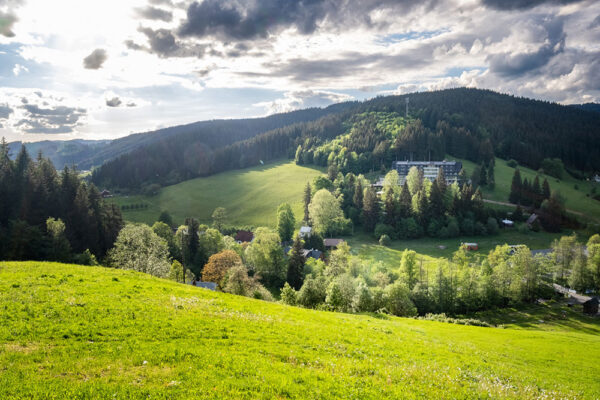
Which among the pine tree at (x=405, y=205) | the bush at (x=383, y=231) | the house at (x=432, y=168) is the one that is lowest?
the bush at (x=383, y=231)

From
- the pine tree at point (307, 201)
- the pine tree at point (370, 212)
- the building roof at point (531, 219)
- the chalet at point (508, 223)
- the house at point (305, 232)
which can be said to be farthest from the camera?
the pine tree at point (307, 201)

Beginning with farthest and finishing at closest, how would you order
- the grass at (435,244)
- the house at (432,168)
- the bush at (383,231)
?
the house at (432,168)
the bush at (383,231)
the grass at (435,244)

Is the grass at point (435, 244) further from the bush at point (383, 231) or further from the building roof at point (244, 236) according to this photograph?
the building roof at point (244, 236)

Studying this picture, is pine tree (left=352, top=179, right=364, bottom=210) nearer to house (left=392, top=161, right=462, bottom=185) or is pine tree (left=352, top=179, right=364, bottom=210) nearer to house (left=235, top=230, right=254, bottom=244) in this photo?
house (left=392, top=161, right=462, bottom=185)

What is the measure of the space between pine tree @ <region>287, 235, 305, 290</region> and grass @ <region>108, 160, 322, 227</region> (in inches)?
1749

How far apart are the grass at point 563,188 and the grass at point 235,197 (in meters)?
80.6

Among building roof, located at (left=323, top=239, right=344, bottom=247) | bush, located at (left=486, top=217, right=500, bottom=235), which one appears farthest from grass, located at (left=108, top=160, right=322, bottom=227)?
bush, located at (left=486, top=217, right=500, bottom=235)

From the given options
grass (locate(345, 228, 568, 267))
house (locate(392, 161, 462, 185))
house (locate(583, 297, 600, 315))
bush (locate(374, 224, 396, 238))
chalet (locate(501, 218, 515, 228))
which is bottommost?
house (locate(583, 297, 600, 315))

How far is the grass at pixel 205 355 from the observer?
1066 cm

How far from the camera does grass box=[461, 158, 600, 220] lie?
119869 mm

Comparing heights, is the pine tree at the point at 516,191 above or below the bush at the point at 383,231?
above

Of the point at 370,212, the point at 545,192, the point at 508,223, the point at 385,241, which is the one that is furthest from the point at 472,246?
the point at 545,192

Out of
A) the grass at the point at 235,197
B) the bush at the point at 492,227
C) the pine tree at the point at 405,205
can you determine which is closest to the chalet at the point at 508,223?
the bush at the point at 492,227

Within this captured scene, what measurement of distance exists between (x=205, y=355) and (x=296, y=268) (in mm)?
56832
